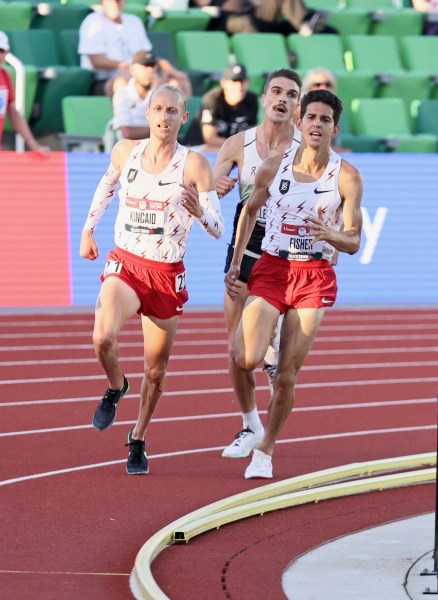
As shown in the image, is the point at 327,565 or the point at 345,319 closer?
the point at 327,565

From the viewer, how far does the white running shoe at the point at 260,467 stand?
318 inches

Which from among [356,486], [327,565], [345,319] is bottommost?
[345,319]

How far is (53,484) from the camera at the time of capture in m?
7.79

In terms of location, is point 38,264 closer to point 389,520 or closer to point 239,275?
point 239,275

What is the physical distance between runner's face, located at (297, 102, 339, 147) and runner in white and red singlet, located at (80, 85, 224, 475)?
608mm

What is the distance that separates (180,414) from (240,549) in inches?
153

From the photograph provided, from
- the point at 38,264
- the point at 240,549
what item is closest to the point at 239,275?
the point at 240,549

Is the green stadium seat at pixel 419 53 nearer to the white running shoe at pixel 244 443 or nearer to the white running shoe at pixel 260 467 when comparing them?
the white running shoe at pixel 244 443

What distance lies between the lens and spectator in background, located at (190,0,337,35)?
19047 millimetres

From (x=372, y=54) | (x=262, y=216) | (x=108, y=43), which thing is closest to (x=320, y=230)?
(x=262, y=216)

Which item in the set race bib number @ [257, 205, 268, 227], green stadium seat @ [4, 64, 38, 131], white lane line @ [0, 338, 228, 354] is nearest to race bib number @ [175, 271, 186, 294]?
race bib number @ [257, 205, 268, 227]

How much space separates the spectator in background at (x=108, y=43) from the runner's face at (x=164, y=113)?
28.2 feet

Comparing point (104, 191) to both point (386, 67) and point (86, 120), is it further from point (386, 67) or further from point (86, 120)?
point (386, 67)

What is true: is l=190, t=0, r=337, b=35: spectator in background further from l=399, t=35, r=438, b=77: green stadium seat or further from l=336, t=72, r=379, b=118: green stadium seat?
l=399, t=35, r=438, b=77: green stadium seat
